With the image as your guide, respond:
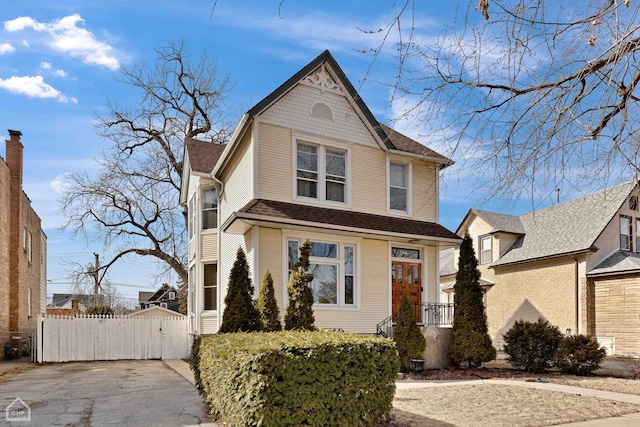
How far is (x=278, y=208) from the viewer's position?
13.6 meters

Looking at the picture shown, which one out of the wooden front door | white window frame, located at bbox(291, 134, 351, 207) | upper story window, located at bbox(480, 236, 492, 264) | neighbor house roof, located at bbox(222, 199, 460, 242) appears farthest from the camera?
upper story window, located at bbox(480, 236, 492, 264)

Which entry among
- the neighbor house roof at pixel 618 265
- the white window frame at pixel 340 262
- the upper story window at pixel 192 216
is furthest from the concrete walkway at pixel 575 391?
the neighbor house roof at pixel 618 265

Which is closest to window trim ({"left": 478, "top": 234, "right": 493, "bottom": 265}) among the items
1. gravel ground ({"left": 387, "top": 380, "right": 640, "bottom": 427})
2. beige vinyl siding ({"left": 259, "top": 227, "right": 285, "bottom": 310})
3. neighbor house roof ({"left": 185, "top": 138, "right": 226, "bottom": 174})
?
neighbor house roof ({"left": 185, "top": 138, "right": 226, "bottom": 174})

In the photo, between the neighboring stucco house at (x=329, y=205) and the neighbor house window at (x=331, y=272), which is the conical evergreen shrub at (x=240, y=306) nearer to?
the neighboring stucco house at (x=329, y=205)

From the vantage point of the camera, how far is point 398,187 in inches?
642

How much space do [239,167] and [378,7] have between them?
10.8m

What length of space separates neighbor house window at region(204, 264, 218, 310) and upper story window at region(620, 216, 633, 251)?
17360 millimetres

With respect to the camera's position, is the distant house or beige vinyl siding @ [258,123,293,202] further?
the distant house

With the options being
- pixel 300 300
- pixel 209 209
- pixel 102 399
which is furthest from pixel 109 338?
pixel 300 300

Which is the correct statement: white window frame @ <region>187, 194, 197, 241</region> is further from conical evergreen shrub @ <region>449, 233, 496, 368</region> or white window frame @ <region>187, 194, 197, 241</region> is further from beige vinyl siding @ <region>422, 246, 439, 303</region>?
conical evergreen shrub @ <region>449, 233, 496, 368</region>

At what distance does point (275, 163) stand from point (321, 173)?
1536 mm

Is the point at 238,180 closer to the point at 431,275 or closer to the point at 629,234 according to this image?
the point at 431,275

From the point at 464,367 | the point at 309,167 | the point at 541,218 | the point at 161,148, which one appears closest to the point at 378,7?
the point at 309,167

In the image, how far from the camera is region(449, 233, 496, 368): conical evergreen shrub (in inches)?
544
